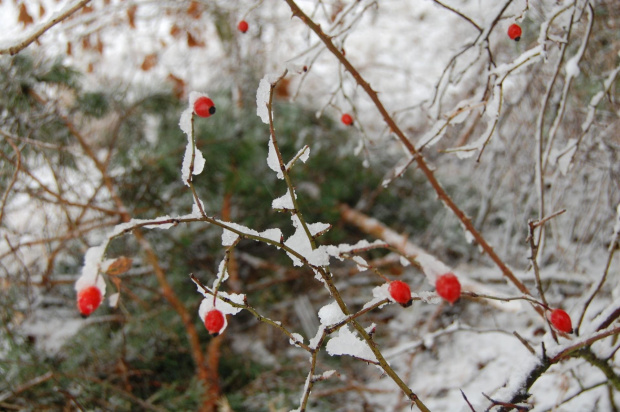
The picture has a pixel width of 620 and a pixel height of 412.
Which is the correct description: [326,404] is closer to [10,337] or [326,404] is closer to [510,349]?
[510,349]

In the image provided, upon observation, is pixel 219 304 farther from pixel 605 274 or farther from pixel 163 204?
pixel 163 204

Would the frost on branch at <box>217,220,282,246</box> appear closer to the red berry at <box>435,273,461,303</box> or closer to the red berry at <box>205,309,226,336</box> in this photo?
the red berry at <box>205,309,226,336</box>

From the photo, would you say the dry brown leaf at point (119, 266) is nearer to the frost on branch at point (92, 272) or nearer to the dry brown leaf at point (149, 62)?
the frost on branch at point (92, 272)

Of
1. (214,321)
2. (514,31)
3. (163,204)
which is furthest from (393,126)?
(163,204)

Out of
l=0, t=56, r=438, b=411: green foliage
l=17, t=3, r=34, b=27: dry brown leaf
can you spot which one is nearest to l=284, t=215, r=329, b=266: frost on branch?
l=0, t=56, r=438, b=411: green foliage

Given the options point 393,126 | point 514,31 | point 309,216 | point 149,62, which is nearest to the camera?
point 514,31

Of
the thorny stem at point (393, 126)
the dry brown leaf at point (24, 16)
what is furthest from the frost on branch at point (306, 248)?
the dry brown leaf at point (24, 16)

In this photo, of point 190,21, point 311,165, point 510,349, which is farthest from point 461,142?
point 190,21
